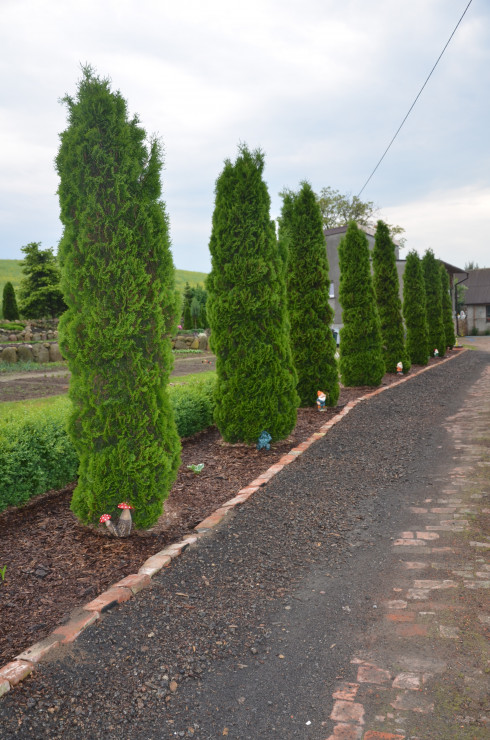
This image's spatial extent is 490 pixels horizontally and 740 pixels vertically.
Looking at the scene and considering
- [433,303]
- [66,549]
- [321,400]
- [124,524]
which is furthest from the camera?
[433,303]

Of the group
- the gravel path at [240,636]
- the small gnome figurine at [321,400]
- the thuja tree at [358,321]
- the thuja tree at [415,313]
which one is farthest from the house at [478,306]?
the gravel path at [240,636]

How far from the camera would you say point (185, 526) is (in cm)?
472

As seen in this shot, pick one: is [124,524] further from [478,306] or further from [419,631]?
[478,306]

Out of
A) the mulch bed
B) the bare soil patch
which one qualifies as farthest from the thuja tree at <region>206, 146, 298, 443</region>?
the bare soil patch

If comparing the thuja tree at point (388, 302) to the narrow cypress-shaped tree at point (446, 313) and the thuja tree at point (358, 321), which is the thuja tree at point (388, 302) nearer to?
the thuja tree at point (358, 321)

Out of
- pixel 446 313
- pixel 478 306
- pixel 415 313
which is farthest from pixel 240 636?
pixel 478 306

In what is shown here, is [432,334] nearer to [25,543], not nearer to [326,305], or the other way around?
[326,305]

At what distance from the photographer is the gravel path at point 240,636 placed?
8.06 feet

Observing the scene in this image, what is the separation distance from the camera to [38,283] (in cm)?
3328

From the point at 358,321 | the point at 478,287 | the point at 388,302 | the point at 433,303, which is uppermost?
the point at 478,287

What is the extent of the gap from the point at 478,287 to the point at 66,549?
5669cm

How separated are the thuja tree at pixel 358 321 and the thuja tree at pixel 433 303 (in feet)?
37.9

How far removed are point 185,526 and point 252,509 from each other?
63cm

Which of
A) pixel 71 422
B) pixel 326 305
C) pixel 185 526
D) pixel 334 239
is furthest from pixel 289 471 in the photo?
pixel 334 239
